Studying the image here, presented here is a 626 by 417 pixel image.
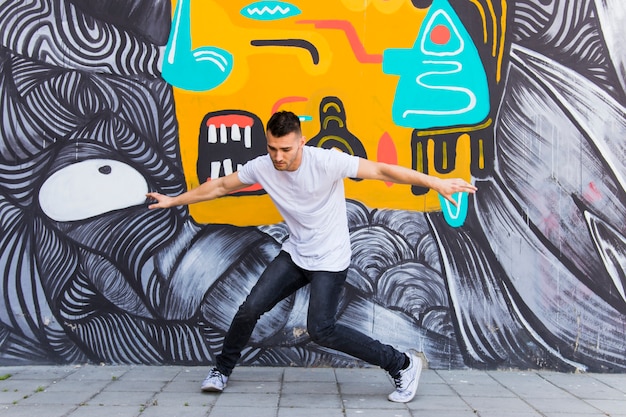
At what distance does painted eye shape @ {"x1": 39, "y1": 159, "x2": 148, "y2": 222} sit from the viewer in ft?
15.9

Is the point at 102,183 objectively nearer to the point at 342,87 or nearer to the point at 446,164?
the point at 342,87

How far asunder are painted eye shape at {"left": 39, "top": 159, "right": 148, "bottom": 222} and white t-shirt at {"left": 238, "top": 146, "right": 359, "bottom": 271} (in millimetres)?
1211

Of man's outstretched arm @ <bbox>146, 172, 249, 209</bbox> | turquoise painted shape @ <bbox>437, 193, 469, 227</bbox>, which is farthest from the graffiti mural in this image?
man's outstretched arm @ <bbox>146, 172, 249, 209</bbox>

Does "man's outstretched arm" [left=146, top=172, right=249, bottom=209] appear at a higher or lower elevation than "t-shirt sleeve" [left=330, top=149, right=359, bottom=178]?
lower

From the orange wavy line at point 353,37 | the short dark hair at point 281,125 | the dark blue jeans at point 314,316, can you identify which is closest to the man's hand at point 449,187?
the dark blue jeans at point 314,316

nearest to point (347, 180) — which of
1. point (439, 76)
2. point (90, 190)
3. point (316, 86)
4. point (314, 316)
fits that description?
point (316, 86)

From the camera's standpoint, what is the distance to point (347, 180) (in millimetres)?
4809

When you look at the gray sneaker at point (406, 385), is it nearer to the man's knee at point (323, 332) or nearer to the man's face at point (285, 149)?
the man's knee at point (323, 332)

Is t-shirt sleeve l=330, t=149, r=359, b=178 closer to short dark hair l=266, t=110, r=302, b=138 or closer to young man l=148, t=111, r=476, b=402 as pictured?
young man l=148, t=111, r=476, b=402

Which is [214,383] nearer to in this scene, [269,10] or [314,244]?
[314,244]

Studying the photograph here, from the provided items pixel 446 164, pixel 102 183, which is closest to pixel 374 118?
pixel 446 164

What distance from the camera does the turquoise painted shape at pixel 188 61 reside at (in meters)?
4.84

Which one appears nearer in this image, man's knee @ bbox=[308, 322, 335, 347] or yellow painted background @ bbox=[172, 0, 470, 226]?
man's knee @ bbox=[308, 322, 335, 347]

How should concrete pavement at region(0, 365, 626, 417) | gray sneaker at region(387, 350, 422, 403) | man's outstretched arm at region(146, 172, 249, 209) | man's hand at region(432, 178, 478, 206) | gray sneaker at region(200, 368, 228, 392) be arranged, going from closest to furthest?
1. concrete pavement at region(0, 365, 626, 417)
2. man's hand at region(432, 178, 478, 206)
3. gray sneaker at region(387, 350, 422, 403)
4. gray sneaker at region(200, 368, 228, 392)
5. man's outstretched arm at region(146, 172, 249, 209)
